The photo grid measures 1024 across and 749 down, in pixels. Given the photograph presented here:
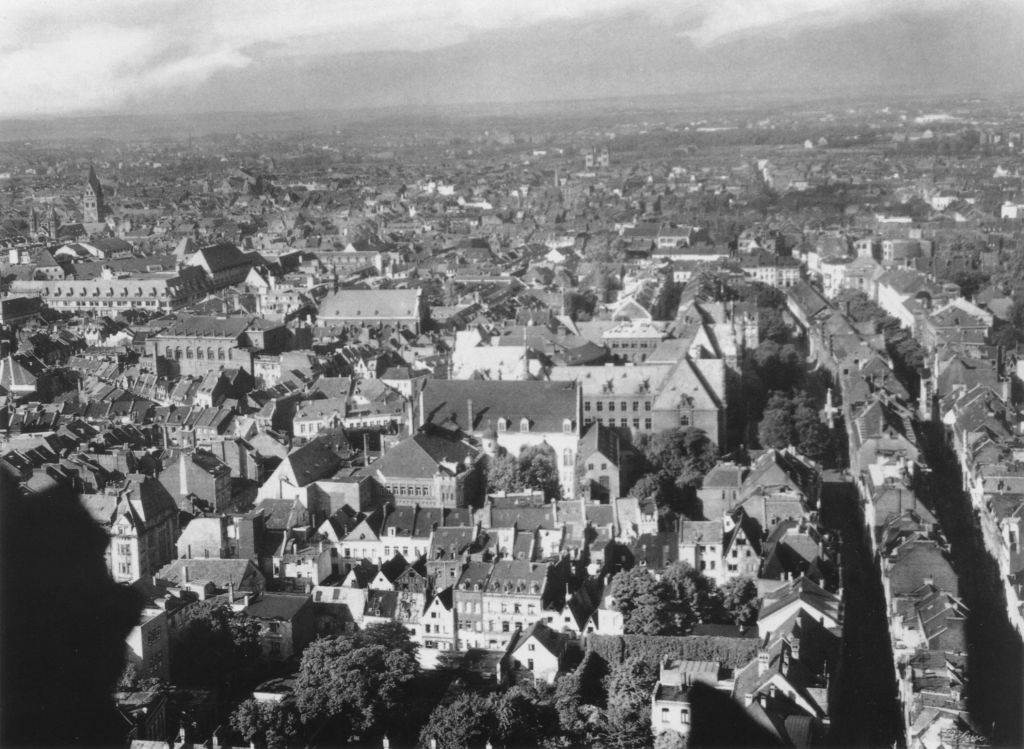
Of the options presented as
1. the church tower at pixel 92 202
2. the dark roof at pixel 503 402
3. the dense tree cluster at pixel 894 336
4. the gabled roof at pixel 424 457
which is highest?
the church tower at pixel 92 202

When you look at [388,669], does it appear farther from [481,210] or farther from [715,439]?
[481,210]

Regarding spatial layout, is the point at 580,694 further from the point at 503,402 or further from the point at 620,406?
the point at 620,406

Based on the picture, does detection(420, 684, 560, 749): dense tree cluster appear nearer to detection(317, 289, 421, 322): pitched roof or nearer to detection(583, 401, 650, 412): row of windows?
detection(583, 401, 650, 412): row of windows

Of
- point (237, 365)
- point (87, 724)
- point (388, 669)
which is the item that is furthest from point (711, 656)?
point (237, 365)

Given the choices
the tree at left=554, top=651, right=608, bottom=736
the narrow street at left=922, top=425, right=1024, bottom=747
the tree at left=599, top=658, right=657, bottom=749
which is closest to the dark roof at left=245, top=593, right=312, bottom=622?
the tree at left=554, top=651, right=608, bottom=736

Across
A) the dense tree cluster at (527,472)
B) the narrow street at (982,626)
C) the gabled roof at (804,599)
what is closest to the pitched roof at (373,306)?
the dense tree cluster at (527,472)

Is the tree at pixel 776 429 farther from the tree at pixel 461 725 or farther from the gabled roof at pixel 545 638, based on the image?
the tree at pixel 461 725
